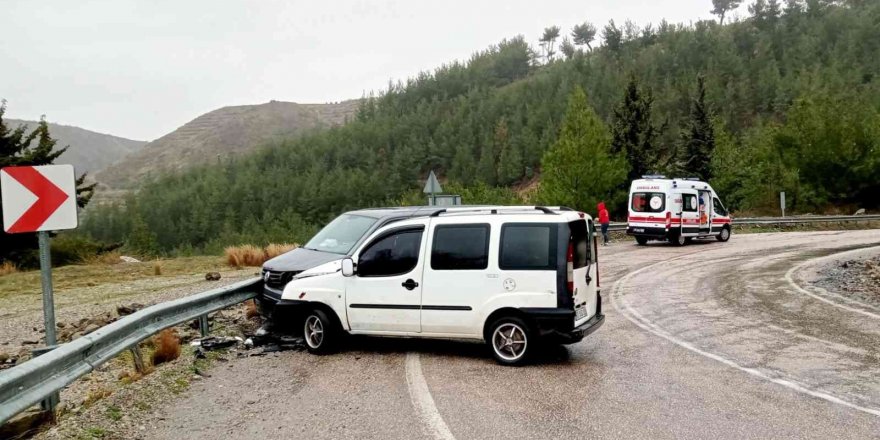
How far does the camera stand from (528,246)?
8.04m

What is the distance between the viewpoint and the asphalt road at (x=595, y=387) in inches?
225

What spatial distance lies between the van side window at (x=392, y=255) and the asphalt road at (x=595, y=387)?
3.68 ft

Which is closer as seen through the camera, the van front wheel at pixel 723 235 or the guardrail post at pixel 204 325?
the guardrail post at pixel 204 325

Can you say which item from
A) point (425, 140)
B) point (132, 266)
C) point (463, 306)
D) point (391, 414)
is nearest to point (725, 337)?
point (463, 306)

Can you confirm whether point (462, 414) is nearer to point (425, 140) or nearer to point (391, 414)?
point (391, 414)

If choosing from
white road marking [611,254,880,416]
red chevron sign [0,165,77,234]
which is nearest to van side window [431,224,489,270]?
white road marking [611,254,880,416]

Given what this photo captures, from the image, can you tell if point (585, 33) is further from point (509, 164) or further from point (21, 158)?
point (21, 158)

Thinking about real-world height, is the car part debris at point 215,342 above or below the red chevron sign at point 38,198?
below

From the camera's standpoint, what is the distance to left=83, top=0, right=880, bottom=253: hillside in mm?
46531

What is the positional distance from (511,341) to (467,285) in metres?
0.86

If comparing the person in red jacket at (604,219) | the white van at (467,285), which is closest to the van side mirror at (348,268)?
the white van at (467,285)

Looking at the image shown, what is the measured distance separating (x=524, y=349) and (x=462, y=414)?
2068 mm

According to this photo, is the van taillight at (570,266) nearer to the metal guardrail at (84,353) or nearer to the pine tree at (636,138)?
the metal guardrail at (84,353)

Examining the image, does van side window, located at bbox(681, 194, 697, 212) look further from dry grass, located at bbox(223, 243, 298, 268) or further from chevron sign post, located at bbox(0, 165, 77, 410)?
chevron sign post, located at bbox(0, 165, 77, 410)
